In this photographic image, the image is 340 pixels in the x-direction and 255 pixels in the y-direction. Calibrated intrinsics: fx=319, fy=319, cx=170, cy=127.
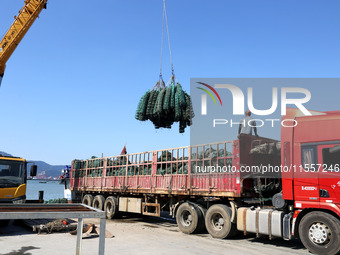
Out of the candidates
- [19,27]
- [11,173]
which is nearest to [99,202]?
[11,173]

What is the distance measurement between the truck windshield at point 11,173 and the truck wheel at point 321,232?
1048 cm

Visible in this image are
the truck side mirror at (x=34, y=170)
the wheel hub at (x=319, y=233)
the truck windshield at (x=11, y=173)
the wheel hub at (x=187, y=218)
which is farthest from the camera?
the truck side mirror at (x=34, y=170)

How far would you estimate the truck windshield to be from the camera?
40.7 feet

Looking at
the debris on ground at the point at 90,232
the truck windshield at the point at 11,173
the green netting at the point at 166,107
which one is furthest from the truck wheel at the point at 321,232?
the truck windshield at the point at 11,173

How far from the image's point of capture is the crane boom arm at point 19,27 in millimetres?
14554

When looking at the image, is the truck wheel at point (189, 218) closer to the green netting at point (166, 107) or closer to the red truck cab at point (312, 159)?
the green netting at point (166, 107)

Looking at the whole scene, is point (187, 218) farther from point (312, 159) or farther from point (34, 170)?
point (34, 170)

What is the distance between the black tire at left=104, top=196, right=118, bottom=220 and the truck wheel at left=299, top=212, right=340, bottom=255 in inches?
381

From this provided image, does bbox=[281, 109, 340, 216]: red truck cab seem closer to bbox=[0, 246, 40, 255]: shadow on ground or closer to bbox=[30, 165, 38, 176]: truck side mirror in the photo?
bbox=[0, 246, 40, 255]: shadow on ground

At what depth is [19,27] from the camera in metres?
14.6

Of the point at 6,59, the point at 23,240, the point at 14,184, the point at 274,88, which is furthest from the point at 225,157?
the point at 6,59

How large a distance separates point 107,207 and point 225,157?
8.37 m

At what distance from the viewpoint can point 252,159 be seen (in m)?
10.4

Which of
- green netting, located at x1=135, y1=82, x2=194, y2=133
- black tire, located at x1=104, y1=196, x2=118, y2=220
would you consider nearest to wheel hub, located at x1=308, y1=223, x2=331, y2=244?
green netting, located at x1=135, y1=82, x2=194, y2=133
